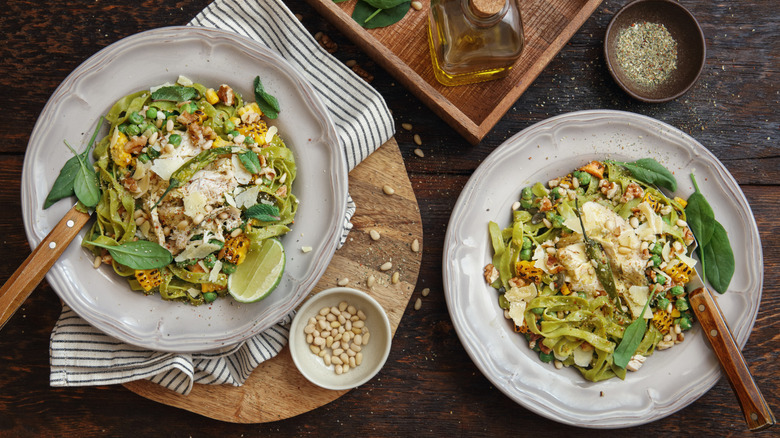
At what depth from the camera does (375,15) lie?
3666mm

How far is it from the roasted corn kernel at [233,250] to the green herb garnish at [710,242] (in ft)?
10.4

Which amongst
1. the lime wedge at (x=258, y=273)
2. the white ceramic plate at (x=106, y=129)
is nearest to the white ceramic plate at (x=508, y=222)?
the white ceramic plate at (x=106, y=129)

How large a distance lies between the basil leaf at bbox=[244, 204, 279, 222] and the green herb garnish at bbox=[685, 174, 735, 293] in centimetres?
295

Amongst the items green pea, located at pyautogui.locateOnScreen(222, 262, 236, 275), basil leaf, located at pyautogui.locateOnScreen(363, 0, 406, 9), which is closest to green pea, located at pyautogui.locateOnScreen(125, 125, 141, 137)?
green pea, located at pyautogui.locateOnScreen(222, 262, 236, 275)

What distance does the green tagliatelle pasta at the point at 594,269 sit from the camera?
11.4 ft

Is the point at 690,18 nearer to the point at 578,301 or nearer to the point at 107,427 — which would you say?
the point at 578,301

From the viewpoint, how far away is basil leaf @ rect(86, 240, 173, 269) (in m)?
3.10

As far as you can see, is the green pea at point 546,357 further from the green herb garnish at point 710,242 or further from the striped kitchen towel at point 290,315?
the striped kitchen towel at point 290,315

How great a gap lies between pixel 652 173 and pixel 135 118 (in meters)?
3.55

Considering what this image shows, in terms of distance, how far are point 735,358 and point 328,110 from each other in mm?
3304

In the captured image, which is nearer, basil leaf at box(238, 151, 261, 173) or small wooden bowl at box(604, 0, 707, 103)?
basil leaf at box(238, 151, 261, 173)

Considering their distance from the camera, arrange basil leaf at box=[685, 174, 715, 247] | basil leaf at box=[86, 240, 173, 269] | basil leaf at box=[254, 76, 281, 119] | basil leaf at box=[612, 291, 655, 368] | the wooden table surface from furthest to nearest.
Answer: the wooden table surface < basil leaf at box=[685, 174, 715, 247] < basil leaf at box=[612, 291, 655, 368] < basil leaf at box=[254, 76, 281, 119] < basil leaf at box=[86, 240, 173, 269]

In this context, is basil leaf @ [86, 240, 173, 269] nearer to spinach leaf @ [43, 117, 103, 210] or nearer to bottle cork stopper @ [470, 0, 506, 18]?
spinach leaf @ [43, 117, 103, 210]

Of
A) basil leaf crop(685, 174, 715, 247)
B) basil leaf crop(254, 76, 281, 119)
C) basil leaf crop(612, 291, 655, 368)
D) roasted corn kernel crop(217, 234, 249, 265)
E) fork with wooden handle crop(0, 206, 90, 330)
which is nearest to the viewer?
fork with wooden handle crop(0, 206, 90, 330)
